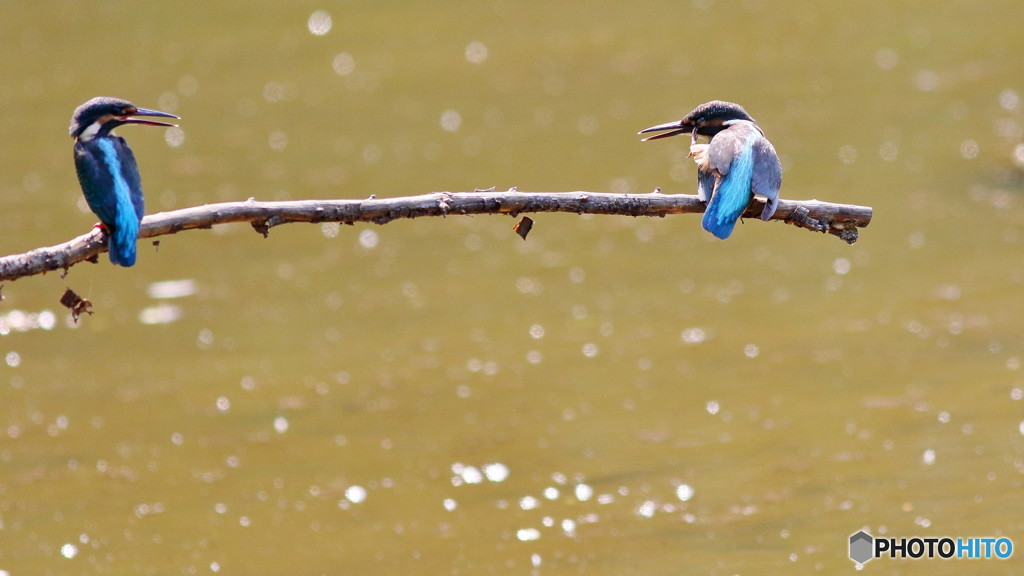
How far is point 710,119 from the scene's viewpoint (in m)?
6.26

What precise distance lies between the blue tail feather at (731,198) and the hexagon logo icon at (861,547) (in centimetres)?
255

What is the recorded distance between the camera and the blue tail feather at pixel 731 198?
5473 millimetres

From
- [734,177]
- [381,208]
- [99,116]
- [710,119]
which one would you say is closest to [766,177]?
[734,177]

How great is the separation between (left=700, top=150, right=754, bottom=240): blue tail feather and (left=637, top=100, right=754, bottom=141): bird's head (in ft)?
2.19

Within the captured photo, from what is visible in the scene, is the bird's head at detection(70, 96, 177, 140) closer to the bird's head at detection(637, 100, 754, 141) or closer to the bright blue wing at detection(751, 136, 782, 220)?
the bird's head at detection(637, 100, 754, 141)

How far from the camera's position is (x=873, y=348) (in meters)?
9.70

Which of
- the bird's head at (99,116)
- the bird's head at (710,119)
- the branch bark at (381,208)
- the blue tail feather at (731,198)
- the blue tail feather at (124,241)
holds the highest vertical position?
the bird's head at (710,119)

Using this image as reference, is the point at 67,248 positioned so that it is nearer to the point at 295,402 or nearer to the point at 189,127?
the point at 295,402

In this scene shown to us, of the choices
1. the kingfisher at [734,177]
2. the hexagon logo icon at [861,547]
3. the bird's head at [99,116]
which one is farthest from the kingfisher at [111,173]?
the hexagon logo icon at [861,547]

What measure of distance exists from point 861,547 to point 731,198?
8.82ft

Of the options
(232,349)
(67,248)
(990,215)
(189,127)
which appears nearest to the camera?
(67,248)

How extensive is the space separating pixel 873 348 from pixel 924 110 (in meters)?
5.94

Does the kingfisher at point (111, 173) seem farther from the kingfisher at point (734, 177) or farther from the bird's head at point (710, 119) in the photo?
the bird's head at point (710, 119)

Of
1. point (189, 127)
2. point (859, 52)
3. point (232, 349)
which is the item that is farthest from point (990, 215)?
point (189, 127)
